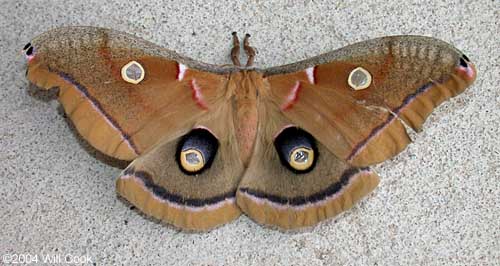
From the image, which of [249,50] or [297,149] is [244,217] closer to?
[297,149]

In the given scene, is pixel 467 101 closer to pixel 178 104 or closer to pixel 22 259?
pixel 178 104

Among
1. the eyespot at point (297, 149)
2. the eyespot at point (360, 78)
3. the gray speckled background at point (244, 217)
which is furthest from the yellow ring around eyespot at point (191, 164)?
the eyespot at point (360, 78)

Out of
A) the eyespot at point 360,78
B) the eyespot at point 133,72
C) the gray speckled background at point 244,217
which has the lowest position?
the gray speckled background at point 244,217

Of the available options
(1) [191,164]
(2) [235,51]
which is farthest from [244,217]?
(2) [235,51]

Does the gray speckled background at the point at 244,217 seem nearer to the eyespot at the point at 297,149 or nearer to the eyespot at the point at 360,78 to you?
the eyespot at the point at 297,149

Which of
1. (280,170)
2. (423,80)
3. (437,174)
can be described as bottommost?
(437,174)

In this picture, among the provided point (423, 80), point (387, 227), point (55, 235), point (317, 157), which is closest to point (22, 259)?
point (55, 235)

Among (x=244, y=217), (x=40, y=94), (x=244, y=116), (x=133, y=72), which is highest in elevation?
(x=133, y=72)
